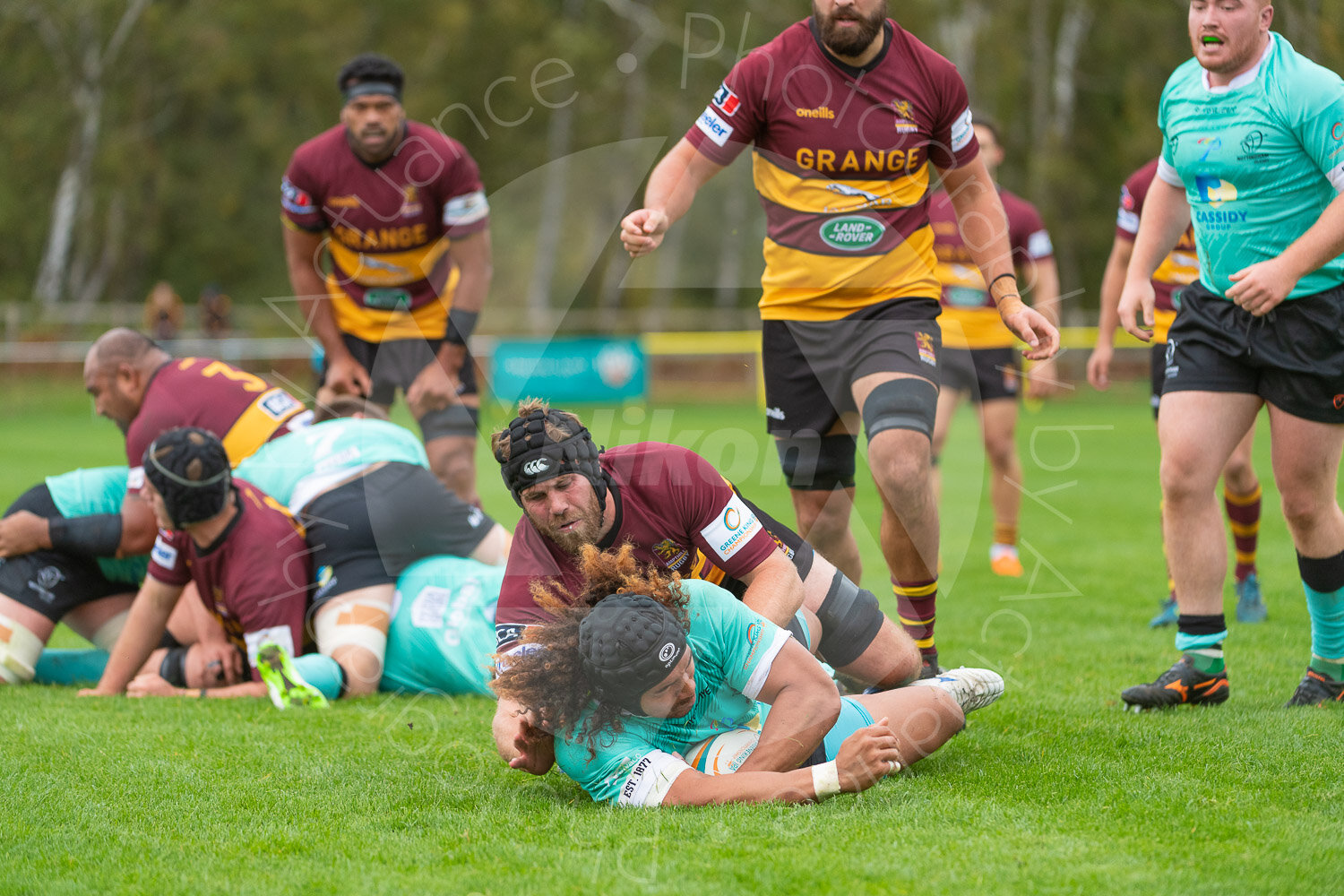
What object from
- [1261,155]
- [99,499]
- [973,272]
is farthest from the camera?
[973,272]

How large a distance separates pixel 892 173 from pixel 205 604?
299cm

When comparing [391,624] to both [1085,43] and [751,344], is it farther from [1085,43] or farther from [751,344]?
[1085,43]

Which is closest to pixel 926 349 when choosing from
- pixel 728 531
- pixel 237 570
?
pixel 728 531

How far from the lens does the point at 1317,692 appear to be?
4.19m

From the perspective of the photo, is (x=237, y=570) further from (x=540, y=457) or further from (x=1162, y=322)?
(x=1162, y=322)

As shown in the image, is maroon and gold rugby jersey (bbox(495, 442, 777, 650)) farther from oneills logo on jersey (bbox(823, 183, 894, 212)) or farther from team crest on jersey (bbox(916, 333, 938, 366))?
oneills logo on jersey (bbox(823, 183, 894, 212))

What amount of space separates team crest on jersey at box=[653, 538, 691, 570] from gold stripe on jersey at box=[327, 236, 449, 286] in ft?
11.4

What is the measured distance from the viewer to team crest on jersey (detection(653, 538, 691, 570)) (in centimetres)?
354

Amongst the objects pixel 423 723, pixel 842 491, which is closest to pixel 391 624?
pixel 423 723

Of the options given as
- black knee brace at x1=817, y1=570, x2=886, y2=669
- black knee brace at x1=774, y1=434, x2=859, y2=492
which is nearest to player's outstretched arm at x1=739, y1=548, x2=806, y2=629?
black knee brace at x1=817, y1=570, x2=886, y2=669

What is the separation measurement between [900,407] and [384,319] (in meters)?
3.41

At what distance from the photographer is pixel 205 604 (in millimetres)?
4965

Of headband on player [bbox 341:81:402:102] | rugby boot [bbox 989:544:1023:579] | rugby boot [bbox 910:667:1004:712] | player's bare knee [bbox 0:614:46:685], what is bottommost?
rugby boot [bbox 989:544:1023:579]

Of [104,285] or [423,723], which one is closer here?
[423,723]
